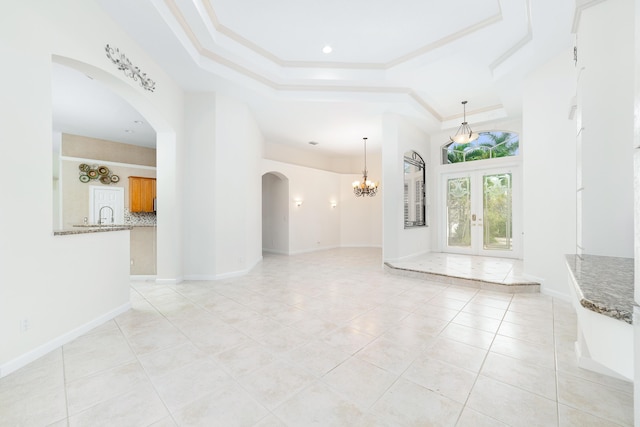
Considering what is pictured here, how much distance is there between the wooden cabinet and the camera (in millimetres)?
7625

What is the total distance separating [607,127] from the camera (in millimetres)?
1992

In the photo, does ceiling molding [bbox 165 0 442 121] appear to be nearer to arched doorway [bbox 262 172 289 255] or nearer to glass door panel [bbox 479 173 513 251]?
glass door panel [bbox 479 173 513 251]

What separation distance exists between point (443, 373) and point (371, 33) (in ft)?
13.6

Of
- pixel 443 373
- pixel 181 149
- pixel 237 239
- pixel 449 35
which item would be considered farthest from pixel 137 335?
pixel 449 35

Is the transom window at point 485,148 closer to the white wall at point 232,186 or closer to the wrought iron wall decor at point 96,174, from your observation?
the white wall at point 232,186

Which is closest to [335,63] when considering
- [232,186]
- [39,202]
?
[232,186]

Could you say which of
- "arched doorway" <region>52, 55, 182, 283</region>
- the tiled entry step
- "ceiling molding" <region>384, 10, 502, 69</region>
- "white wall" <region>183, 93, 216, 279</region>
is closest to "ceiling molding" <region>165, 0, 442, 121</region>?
"ceiling molding" <region>384, 10, 502, 69</region>

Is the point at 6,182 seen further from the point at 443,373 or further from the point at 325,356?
the point at 443,373

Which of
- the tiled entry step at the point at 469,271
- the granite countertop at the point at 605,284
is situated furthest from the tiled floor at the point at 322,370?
the granite countertop at the point at 605,284

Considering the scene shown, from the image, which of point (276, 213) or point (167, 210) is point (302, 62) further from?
point (276, 213)

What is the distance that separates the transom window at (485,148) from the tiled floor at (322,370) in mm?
4357

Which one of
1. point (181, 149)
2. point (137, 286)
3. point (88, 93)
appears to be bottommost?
point (137, 286)

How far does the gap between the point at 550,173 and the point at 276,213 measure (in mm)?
6804

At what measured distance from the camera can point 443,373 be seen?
201cm
